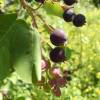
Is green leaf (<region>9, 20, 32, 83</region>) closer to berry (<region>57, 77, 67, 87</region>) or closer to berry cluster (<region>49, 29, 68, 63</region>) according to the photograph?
berry cluster (<region>49, 29, 68, 63</region>)

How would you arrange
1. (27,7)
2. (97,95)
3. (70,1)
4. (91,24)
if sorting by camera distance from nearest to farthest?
(27,7)
(70,1)
(97,95)
(91,24)

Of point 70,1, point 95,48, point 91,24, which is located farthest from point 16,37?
point 91,24

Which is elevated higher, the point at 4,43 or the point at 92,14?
the point at 4,43

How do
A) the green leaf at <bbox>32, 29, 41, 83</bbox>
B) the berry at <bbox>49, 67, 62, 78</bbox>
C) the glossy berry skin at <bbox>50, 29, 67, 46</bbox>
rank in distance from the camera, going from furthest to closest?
the berry at <bbox>49, 67, 62, 78</bbox> < the glossy berry skin at <bbox>50, 29, 67, 46</bbox> < the green leaf at <bbox>32, 29, 41, 83</bbox>

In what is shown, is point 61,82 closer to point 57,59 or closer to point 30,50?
point 57,59

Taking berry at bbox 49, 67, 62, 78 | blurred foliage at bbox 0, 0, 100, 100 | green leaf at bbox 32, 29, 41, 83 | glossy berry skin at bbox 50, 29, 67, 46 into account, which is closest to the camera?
green leaf at bbox 32, 29, 41, 83

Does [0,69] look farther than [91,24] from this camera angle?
No

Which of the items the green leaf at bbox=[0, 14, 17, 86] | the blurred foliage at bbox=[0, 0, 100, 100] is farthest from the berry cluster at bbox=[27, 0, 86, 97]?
the blurred foliage at bbox=[0, 0, 100, 100]

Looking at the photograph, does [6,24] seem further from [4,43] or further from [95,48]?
[95,48]
